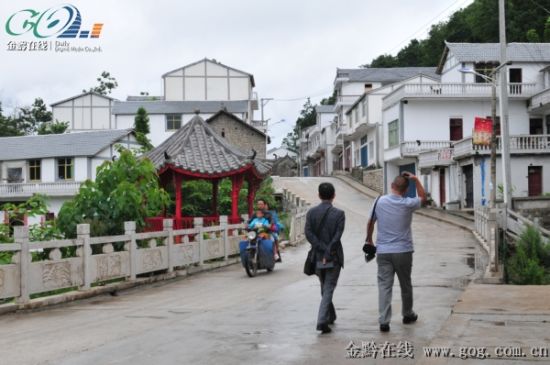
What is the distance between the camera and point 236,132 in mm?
55188

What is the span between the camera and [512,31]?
183ft

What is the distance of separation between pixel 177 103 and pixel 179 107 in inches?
29.6

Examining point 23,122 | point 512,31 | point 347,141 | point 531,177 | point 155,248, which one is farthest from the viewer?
point 23,122

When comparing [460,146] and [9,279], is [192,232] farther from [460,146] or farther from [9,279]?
[460,146]

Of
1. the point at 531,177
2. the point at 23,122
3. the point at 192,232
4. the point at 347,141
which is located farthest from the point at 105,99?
the point at 192,232

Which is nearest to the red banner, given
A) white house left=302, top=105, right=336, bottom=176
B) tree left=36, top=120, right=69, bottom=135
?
tree left=36, top=120, right=69, bottom=135

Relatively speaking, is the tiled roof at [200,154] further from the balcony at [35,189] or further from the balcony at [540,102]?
the balcony at [35,189]

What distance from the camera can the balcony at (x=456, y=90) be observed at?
41.5m

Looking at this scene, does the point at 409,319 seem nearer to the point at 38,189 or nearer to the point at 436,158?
the point at 436,158

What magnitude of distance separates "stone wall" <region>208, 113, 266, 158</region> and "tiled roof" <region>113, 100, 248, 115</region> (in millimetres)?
5893

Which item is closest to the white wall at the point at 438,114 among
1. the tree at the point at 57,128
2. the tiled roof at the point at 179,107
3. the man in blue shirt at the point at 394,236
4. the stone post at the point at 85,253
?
the tiled roof at the point at 179,107

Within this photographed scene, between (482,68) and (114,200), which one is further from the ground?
(482,68)

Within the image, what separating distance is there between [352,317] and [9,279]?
17.2 feet

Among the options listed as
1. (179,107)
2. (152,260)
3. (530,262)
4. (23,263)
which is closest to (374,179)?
(179,107)
